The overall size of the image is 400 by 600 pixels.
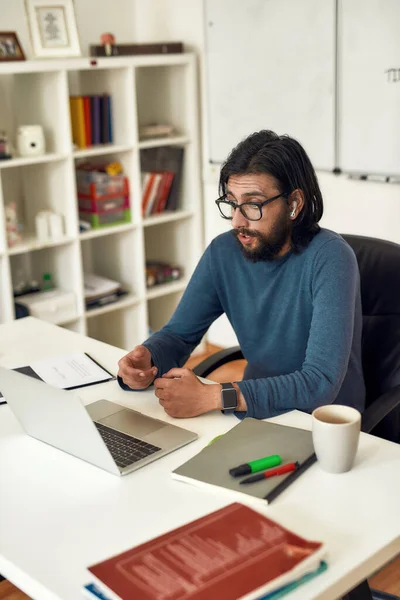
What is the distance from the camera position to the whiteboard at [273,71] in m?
3.30

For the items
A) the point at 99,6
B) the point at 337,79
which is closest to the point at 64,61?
the point at 99,6

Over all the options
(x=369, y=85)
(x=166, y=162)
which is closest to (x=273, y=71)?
(x=369, y=85)

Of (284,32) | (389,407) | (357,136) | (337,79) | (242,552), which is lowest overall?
(389,407)

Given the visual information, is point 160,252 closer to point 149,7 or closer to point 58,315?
point 58,315

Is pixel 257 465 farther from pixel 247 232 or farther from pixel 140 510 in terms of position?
pixel 247 232

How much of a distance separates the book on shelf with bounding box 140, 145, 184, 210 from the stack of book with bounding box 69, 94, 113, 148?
A: 308 millimetres

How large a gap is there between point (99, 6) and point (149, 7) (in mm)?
312

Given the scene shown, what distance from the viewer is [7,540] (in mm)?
1197

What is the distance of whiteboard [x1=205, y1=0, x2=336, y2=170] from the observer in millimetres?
3303

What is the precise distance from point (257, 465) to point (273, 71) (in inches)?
100

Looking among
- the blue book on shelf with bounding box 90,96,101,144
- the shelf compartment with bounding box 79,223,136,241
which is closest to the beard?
the shelf compartment with bounding box 79,223,136,241

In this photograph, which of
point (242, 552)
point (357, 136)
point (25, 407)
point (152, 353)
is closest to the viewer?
point (242, 552)

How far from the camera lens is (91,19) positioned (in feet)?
12.6

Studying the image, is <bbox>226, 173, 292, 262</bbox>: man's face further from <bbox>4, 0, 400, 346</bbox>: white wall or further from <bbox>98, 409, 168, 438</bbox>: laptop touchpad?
<bbox>4, 0, 400, 346</bbox>: white wall
